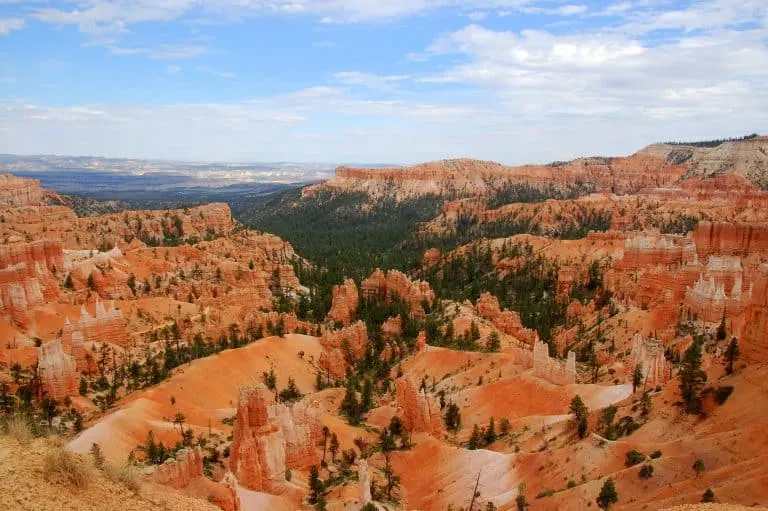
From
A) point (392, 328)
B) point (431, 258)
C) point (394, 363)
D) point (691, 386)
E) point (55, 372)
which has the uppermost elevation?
point (691, 386)

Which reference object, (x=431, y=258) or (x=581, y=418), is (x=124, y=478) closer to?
(x=581, y=418)

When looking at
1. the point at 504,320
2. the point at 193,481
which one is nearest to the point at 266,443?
the point at 193,481

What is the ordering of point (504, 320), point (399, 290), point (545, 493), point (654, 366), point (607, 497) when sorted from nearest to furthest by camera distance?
point (607, 497), point (545, 493), point (654, 366), point (504, 320), point (399, 290)

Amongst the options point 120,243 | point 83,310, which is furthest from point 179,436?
point 120,243

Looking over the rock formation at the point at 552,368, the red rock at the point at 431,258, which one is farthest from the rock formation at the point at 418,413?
the red rock at the point at 431,258

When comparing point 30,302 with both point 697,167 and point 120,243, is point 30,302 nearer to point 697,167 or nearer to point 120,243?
point 120,243

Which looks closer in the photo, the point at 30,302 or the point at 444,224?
the point at 30,302
